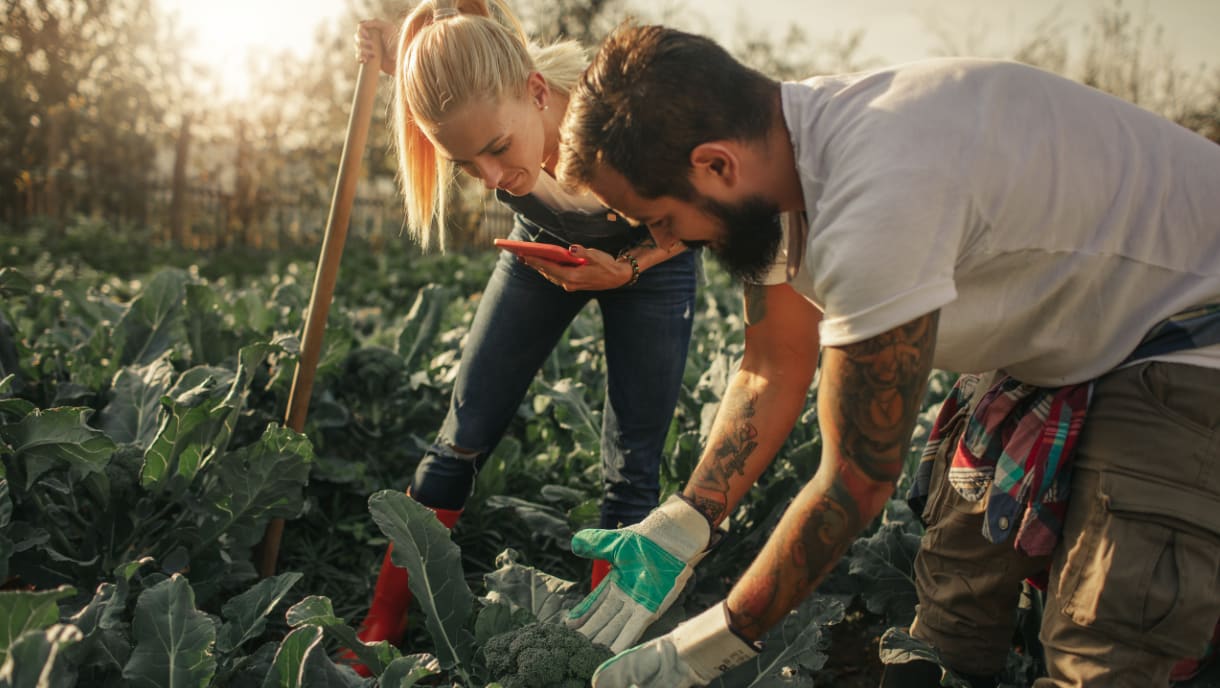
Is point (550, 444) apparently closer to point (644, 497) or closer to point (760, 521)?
point (760, 521)

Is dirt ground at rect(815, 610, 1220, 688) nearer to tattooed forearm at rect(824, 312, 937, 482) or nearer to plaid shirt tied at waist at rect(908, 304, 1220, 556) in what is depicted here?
plaid shirt tied at waist at rect(908, 304, 1220, 556)

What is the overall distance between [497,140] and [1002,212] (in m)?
1.16

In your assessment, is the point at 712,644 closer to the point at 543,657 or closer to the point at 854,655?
the point at 543,657

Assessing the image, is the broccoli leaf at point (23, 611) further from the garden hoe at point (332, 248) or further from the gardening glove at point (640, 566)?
the garden hoe at point (332, 248)

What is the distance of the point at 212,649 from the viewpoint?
2.06m

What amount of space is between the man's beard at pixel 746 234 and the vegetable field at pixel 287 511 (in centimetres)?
102

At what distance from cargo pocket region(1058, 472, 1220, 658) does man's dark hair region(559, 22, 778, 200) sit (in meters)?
0.94

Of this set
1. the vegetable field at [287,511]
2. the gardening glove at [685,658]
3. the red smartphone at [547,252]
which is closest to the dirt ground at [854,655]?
the vegetable field at [287,511]

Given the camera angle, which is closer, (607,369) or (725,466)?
(725,466)

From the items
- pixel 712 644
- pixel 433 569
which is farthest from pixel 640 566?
pixel 433 569

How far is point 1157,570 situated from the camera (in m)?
1.56

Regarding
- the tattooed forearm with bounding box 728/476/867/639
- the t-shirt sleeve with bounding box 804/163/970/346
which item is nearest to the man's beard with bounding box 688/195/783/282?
Answer: the t-shirt sleeve with bounding box 804/163/970/346

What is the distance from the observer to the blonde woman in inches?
85.8

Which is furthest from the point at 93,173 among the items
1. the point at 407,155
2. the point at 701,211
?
the point at 701,211
